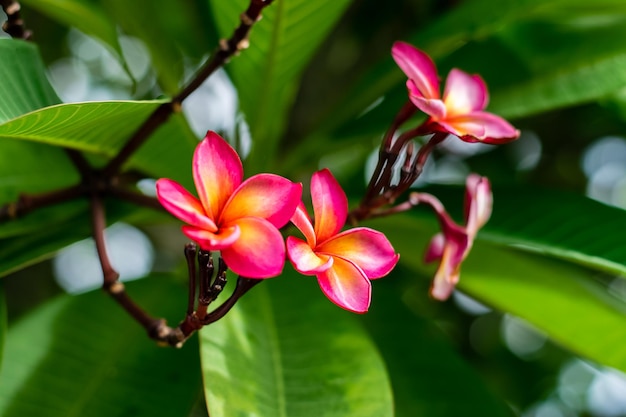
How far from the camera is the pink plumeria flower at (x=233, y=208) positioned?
0.42 meters

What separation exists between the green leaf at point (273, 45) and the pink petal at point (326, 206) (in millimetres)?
262

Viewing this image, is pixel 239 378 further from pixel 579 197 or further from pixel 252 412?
pixel 579 197

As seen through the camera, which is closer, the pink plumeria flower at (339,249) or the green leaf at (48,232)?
the pink plumeria flower at (339,249)

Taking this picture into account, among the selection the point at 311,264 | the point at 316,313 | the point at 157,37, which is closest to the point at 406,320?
the point at 316,313

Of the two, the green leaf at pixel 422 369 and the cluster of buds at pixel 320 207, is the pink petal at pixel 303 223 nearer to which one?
the cluster of buds at pixel 320 207

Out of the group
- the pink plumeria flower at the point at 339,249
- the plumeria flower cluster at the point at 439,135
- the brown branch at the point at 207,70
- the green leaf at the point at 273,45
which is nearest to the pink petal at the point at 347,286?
the pink plumeria flower at the point at 339,249

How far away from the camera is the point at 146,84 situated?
1645 millimetres

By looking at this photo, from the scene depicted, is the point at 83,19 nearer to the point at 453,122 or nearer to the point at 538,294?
the point at 453,122

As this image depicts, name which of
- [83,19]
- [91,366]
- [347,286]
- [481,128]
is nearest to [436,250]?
[481,128]

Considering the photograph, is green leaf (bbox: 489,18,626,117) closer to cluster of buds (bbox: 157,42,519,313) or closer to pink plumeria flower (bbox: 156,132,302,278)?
cluster of buds (bbox: 157,42,519,313)

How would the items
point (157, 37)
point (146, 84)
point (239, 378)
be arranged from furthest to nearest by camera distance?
point (146, 84)
point (157, 37)
point (239, 378)

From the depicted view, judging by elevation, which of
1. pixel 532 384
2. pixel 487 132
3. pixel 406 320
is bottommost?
pixel 532 384

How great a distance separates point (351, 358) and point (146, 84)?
1.19 m

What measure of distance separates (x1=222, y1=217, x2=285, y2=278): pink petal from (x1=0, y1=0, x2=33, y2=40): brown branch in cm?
34
